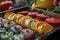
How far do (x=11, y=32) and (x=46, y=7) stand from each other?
0.47 m

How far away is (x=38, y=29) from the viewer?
0.82 m

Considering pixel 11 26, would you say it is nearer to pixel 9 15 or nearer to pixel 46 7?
pixel 9 15

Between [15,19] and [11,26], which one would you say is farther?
[15,19]

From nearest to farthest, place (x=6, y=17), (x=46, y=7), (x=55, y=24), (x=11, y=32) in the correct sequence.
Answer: (x=11, y=32) → (x=55, y=24) → (x=6, y=17) → (x=46, y=7)

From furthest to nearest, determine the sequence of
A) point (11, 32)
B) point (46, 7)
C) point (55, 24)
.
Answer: point (46, 7) → point (55, 24) → point (11, 32)

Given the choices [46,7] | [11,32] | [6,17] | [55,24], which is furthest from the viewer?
[46,7]

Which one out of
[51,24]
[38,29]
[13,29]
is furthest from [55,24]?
[13,29]

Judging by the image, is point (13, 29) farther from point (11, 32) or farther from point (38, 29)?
point (38, 29)

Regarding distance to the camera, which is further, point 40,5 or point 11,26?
point 40,5

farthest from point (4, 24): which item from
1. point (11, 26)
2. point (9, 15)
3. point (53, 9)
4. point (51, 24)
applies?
point (53, 9)

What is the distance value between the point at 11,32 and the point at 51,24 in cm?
26

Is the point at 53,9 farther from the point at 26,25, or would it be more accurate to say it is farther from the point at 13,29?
the point at 13,29

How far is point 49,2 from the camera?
1.19 metres

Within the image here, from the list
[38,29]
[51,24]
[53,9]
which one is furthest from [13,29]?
[53,9]
